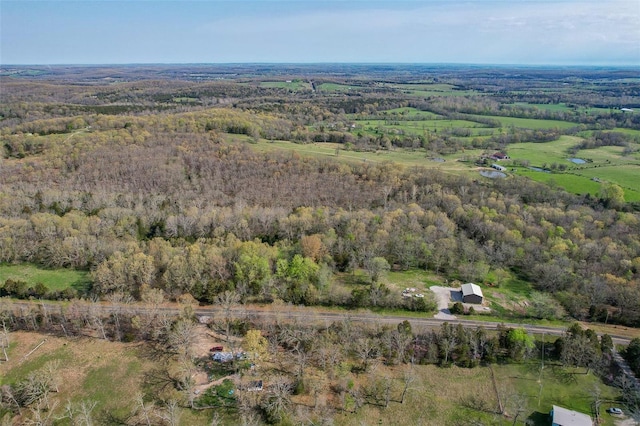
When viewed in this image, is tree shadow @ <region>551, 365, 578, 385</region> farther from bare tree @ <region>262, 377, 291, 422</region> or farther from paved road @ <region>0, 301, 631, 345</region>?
bare tree @ <region>262, 377, 291, 422</region>

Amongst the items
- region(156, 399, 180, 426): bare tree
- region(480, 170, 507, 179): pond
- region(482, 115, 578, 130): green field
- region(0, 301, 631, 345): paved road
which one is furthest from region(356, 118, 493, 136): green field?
region(156, 399, 180, 426): bare tree

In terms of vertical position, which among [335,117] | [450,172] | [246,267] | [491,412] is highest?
[335,117]

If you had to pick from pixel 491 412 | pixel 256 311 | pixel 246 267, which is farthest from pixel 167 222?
pixel 491 412

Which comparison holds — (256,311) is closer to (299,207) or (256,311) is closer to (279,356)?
(279,356)

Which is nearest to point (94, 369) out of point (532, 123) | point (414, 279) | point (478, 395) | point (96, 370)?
point (96, 370)

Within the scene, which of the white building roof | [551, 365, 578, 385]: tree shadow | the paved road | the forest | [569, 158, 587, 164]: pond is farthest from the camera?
[569, 158, 587, 164]: pond

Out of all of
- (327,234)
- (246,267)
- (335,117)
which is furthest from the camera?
(335,117)
